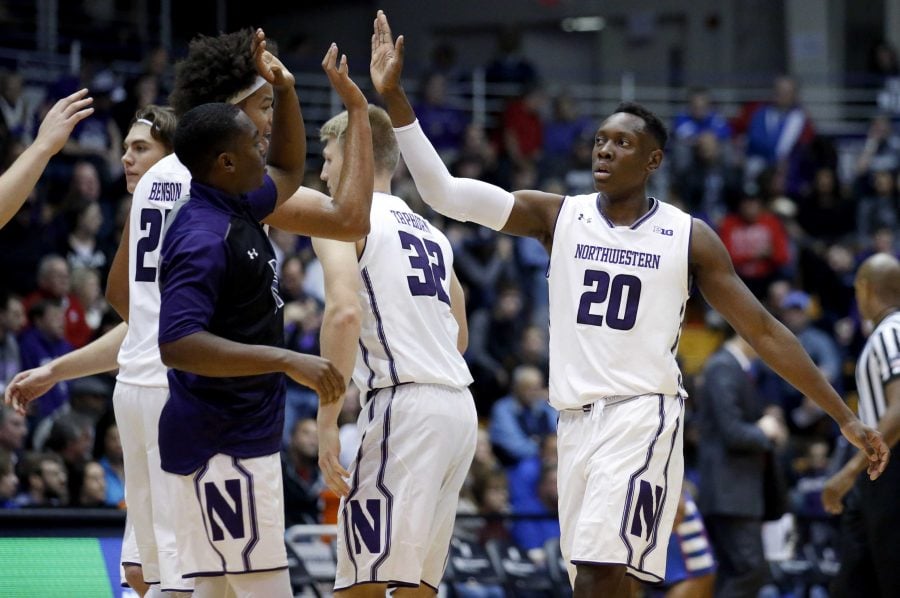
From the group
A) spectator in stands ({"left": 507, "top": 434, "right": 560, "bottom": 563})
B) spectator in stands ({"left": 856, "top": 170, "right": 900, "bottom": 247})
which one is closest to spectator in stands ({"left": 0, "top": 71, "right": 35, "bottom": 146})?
spectator in stands ({"left": 507, "top": 434, "right": 560, "bottom": 563})

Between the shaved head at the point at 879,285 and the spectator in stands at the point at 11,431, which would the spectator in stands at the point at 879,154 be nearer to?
the shaved head at the point at 879,285

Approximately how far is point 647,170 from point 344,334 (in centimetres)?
154

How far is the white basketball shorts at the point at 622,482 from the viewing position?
562 centimetres

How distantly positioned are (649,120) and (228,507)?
2636 millimetres

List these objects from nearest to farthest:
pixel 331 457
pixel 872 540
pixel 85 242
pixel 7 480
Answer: pixel 331 457 < pixel 872 540 < pixel 7 480 < pixel 85 242

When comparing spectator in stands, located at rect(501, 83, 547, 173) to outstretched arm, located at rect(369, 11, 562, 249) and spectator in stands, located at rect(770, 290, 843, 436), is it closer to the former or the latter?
spectator in stands, located at rect(770, 290, 843, 436)

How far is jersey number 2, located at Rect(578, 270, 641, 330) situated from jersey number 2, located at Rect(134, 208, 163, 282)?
1.79 metres

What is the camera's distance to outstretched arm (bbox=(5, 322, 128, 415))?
5969 millimetres

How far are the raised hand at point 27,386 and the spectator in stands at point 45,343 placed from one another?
4.77m

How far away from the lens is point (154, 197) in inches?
212

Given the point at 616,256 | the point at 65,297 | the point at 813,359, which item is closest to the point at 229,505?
the point at 616,256

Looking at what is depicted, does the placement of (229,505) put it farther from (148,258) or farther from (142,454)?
(148,258)

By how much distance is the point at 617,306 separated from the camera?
19.3 feet

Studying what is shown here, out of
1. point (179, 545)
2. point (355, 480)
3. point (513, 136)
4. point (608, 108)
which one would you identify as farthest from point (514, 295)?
point (179, 545)
